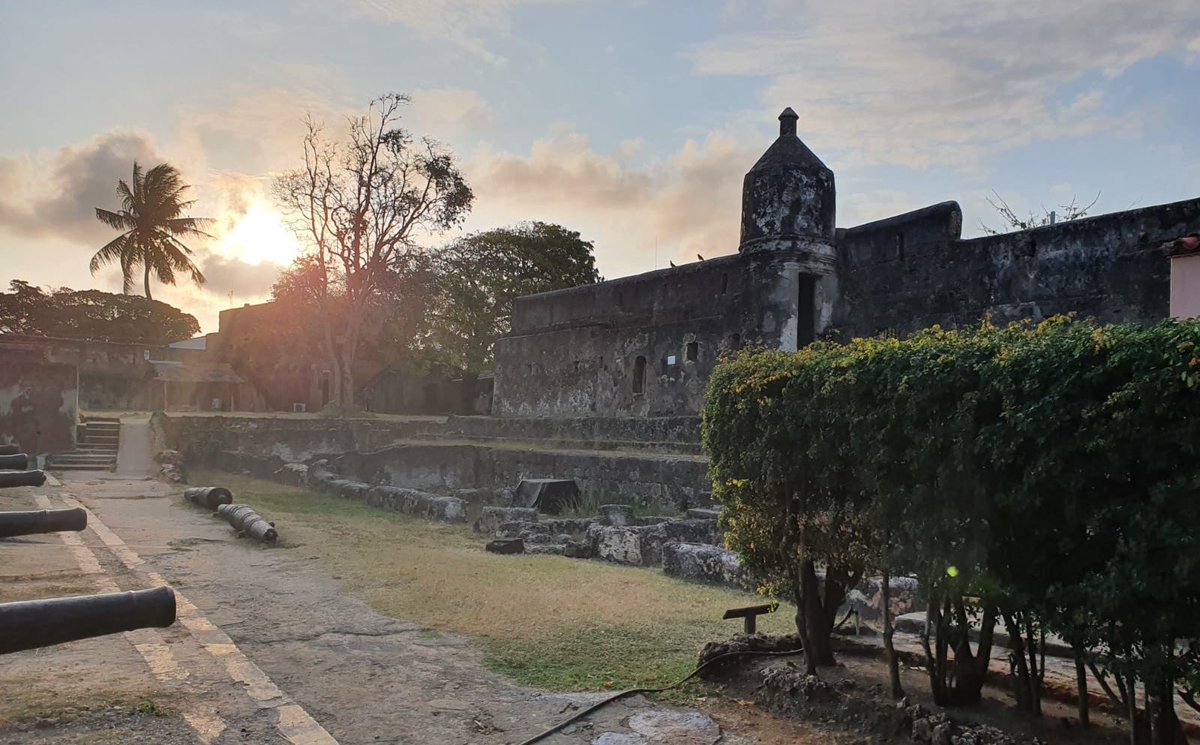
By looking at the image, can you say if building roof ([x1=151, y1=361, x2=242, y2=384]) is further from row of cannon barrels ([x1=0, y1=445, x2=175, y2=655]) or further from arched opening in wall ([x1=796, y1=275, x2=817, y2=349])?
row of cannon barrels ([x1=0, y1=445, x2=175, y2=655])

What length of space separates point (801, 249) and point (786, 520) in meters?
14.5

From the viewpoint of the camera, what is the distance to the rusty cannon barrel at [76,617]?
12.3ft

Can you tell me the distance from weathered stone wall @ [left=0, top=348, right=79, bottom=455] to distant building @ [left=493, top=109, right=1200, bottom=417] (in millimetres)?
12762

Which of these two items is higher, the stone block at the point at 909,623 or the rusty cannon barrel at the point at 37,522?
the rusty cannon barrel at the point at 37,522

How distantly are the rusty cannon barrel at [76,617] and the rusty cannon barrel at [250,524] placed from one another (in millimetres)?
7444

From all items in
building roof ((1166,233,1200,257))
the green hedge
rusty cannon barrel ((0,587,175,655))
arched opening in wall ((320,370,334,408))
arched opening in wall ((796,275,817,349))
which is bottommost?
rusty cannon barrel ((0,587,175,655))

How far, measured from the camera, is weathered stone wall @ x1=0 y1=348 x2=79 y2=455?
789 inches

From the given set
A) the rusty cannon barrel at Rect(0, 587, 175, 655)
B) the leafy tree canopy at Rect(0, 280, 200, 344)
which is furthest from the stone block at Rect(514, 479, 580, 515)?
the leafy tree canopy at Rect(0, 280, 200, 344)

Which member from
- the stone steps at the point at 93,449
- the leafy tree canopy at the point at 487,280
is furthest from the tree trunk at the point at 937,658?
the leafy tree canopy at the point at 487,280

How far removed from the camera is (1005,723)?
172 inches

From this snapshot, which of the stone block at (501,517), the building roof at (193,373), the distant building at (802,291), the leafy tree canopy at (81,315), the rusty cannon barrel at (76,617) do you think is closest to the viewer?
the rusty cannon barrel at (76,617)

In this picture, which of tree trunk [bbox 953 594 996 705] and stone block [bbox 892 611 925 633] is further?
stone block [bbox 892 611 925 633]

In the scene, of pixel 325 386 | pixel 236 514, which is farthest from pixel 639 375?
pixel 325 386

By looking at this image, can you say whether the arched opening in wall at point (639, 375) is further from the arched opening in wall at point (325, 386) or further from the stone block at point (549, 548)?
the arched opening in wall at point (325, 386)
